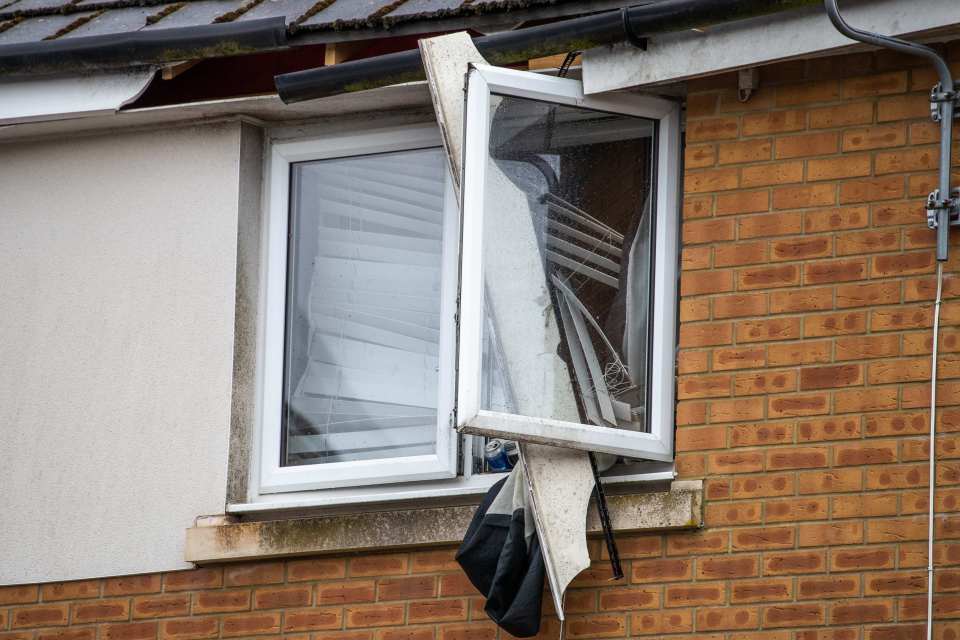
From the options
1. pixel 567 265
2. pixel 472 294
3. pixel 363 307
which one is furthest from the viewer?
pixel 363 307

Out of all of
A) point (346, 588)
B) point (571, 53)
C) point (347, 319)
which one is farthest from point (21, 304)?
point (571, 53)

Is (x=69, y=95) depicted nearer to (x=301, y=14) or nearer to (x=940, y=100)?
(x=301, y=14)

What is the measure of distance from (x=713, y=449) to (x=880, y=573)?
720 millimetres

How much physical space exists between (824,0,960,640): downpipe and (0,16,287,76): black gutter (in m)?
2.26

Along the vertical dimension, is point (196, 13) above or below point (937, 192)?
above

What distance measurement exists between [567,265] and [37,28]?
2743 mm

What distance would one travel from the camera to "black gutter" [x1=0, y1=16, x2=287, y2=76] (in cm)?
751

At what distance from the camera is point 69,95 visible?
308 inches

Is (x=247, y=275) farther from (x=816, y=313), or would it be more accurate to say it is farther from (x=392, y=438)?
(x=816, y=313)

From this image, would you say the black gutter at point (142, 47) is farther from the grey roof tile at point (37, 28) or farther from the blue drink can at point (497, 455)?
the blue drink can at point (497, 455)

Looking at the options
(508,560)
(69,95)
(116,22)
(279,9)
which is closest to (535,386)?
(508,560)

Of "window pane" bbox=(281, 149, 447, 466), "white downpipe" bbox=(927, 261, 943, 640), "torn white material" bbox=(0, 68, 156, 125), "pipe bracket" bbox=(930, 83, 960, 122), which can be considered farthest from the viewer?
"torn white material" bbox=(0, 68, 156, 125)

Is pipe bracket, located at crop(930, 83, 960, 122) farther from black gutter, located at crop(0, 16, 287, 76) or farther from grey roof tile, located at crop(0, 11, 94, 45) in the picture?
grey roof tile, located at crop(0, 11, 94, 45)

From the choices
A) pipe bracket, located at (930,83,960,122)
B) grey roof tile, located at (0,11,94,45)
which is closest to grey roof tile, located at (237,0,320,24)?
grey roof tile, located at (0,11,94,45)
